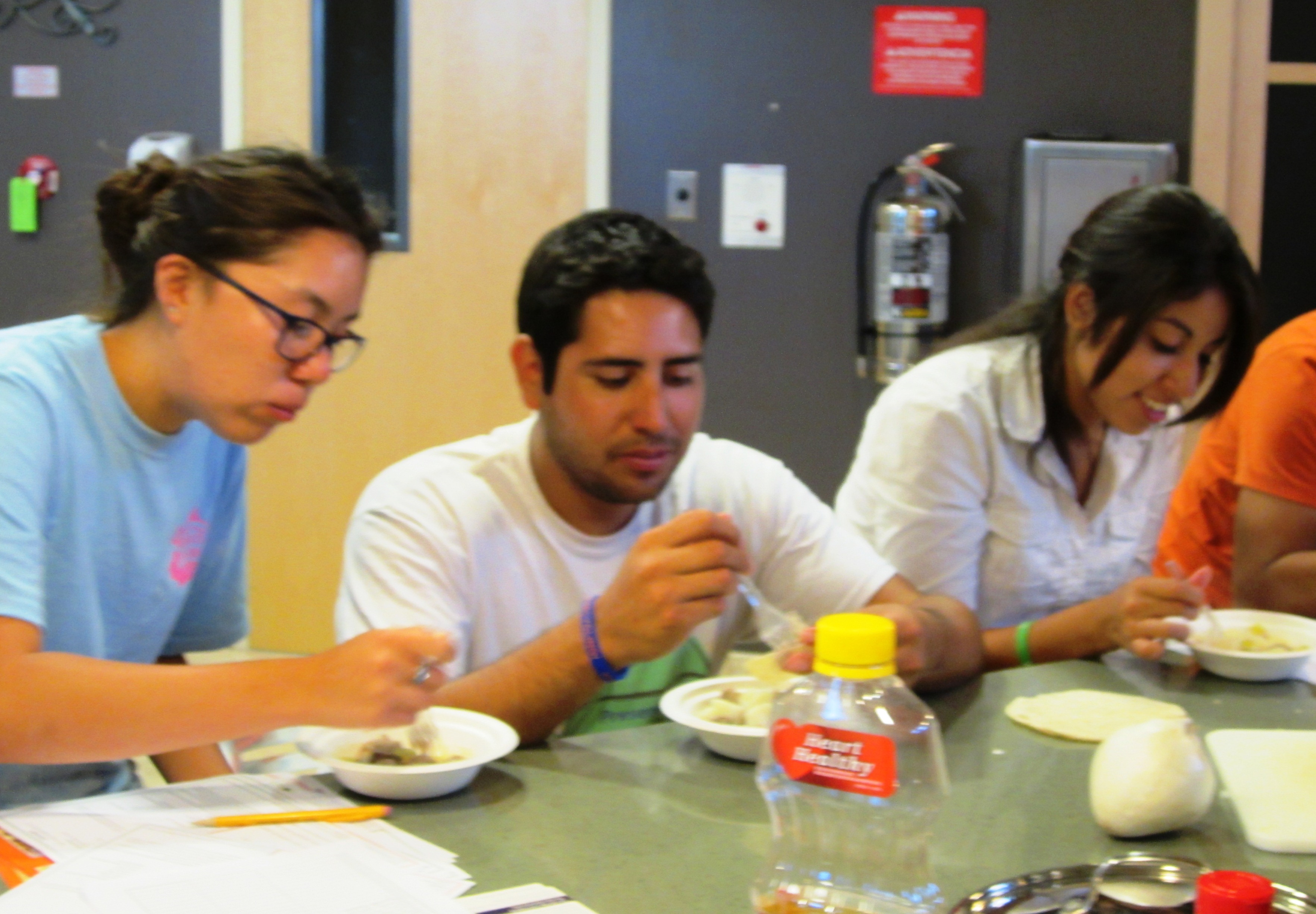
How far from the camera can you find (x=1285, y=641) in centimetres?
173

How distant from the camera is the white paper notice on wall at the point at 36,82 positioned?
388 cm

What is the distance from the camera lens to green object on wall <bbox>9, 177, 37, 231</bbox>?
388 centimetres

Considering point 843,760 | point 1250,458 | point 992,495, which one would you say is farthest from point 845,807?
point 1250,458

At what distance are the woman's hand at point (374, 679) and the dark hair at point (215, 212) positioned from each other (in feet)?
1.53

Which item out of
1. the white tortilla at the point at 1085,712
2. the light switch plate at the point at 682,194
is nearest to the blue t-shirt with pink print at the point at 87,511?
the white tortilla at the point at 1085,712

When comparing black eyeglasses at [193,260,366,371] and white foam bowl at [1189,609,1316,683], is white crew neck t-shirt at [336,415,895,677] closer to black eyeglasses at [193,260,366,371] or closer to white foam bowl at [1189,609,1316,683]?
black eyeglasses at [193,260,366,371]

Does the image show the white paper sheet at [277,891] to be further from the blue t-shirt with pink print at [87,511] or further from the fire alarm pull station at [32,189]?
the fire alarm pull station at [32,189]

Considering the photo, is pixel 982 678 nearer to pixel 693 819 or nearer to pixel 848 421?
pixel 693 819

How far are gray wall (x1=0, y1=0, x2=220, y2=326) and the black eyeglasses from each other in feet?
8.54

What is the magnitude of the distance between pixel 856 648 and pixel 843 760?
0.09m

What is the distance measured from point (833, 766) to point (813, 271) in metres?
2.62

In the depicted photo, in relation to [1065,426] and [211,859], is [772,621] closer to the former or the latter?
[1065,426]

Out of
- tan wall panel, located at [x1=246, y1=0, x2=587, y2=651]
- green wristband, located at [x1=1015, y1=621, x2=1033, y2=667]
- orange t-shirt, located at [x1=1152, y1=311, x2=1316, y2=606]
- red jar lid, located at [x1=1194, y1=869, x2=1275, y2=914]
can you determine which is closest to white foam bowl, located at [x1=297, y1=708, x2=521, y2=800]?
red jar lid, located at [x1=1194, y1=869, x2=1275, y2=914]

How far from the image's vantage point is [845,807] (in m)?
0.96
